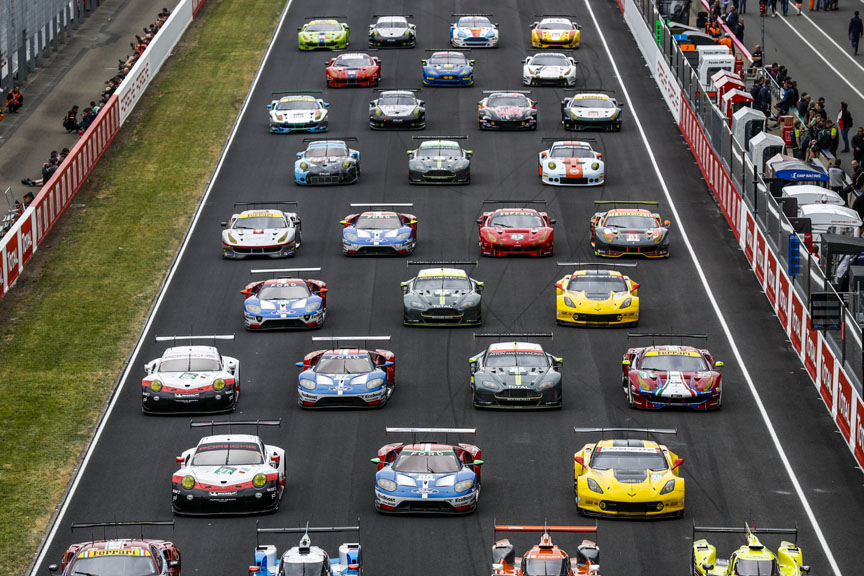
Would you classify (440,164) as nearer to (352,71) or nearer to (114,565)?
(352,71)

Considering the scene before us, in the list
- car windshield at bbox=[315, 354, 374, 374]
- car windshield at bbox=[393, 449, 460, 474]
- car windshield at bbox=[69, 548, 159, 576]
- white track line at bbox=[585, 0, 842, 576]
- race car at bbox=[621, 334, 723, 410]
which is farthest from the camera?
car windshield at bbox=[315, 354, 374, 374]

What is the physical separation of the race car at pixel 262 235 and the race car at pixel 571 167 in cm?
969

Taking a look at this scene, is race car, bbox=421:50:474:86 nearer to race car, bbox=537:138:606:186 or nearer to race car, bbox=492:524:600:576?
race car, bbox=537:138:606:186

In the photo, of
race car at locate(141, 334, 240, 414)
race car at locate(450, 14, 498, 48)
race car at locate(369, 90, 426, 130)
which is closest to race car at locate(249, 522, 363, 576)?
race car at locate(141, 334, 240, 414)

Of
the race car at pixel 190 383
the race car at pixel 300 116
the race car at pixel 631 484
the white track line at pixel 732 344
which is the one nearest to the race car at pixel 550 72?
the white track line at pixel 732 344

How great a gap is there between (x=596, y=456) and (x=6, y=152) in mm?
37078

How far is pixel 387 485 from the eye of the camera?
106 ft

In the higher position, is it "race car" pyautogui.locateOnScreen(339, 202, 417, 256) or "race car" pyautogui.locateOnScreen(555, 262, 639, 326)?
"race car" pyautogui.locateOnScreen(555, 262, 639, 326)

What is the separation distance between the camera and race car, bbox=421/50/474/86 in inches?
2616

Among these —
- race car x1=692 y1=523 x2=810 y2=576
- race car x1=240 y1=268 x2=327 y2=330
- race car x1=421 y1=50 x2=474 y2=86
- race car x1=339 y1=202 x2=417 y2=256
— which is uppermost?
race car x1=692 y1=523 x2=810 y2=576

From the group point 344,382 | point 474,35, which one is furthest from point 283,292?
point 474,35

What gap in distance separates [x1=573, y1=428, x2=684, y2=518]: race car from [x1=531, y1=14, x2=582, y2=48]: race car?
41.1 meters

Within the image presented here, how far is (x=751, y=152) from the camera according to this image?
50844 mm

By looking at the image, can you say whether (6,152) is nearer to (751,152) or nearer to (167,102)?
(167,102)
